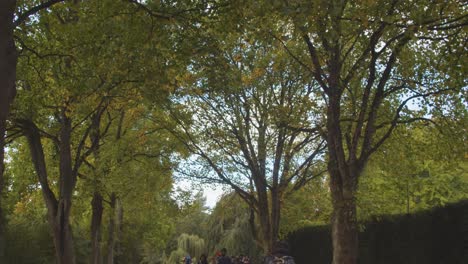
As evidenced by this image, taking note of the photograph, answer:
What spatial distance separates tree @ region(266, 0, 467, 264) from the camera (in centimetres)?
1020

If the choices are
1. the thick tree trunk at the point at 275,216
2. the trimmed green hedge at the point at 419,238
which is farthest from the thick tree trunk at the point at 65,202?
the trimmed green hedge at the point at 419,238

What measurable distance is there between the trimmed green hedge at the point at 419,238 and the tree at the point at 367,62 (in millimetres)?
3885

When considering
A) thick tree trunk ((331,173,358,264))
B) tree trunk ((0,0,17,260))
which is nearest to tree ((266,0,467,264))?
thick tree trunk ((331,173,358,264))

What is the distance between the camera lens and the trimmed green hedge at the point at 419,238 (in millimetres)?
17109

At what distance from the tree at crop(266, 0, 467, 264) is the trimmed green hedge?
3.89 meters

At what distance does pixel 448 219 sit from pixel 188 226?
2464cm

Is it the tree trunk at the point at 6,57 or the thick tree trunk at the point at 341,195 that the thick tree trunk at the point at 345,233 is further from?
the tree trunk at the point at 6,57

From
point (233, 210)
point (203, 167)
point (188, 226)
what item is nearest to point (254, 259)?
point (233, 210)

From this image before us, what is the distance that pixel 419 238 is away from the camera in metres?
19.0

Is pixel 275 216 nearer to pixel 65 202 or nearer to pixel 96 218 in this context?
pixel 96 218

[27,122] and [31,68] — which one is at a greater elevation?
[31,68]

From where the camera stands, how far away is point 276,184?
2245cm

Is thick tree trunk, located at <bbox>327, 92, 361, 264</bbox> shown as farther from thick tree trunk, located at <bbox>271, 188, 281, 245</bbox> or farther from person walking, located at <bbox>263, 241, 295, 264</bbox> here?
thick tree trunk, located at <bbox>271, 188, 281, 245</bbox>

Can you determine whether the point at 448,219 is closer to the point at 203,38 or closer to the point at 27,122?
the point at 203,38
